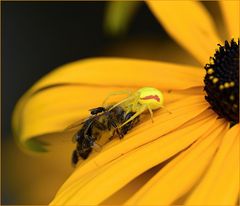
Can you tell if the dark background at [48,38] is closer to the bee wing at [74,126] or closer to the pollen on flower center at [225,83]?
the bee wing at [74,126]

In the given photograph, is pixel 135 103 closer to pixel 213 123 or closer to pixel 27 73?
pixel 213 123

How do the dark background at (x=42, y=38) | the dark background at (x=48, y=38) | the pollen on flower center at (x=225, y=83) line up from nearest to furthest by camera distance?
1. the pollen on flower center at (x=225, y=83)
2. the dark background at (x=48, y=38)
3. the dark background at (x=42, y=38)

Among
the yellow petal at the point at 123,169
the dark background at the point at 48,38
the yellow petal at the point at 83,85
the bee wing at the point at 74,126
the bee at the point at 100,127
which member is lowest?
the yellow petal at the point at 123,169

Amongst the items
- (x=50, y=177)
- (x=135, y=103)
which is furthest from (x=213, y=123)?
(x=50, y=177)

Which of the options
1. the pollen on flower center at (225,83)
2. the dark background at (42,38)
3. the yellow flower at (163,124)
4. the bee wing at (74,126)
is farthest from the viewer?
the dark background at (42,38)

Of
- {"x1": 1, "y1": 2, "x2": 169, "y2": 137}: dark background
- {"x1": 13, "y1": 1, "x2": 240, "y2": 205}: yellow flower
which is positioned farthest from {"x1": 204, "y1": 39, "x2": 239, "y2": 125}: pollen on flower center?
{"x1": 1, "y1": 2, "x2": 169, "y2": 137}: dark background

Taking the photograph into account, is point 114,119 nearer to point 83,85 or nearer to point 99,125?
point 99,125

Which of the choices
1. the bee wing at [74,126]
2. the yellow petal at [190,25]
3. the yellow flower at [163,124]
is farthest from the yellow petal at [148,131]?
the yellow petal at [190,25]

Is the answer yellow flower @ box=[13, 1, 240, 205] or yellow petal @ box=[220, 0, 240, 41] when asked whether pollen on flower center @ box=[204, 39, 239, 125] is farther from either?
yellow petal @ box=[220, 0, 240, 41]

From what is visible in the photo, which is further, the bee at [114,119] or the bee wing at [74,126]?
the bee wing at [74,126]
